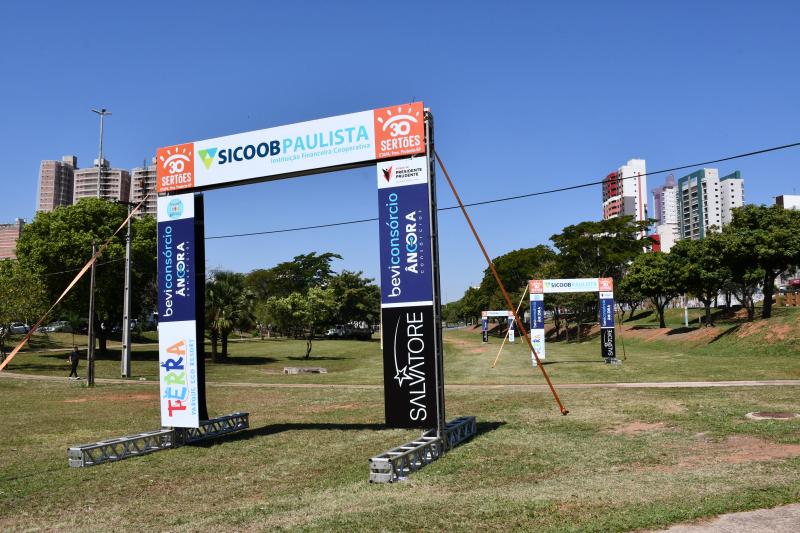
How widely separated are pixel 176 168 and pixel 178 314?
11.7 feet

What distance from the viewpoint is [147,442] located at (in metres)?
13.6

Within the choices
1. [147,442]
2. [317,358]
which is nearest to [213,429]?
[147,442]

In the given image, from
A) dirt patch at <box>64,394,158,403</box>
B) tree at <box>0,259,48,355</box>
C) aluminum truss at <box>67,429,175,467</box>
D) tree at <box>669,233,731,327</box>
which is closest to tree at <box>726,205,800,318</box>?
tree at <box>669,233,731,327</box>

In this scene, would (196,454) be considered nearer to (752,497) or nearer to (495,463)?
(495,463)

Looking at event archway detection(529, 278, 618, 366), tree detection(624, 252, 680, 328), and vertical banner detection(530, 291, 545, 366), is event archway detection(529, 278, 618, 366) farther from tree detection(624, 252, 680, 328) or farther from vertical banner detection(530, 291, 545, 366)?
tree detection(624, 252, 680, 328)

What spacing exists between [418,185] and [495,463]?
564 cm

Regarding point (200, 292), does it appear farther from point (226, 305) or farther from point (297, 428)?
point (226, 305)

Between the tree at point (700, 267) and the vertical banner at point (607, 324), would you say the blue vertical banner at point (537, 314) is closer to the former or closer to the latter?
the vertical banner at point (607, 324)

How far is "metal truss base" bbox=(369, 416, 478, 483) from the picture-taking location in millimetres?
A: 9898

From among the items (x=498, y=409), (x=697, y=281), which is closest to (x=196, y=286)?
(x=498, y=409)

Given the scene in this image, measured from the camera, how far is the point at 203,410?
14516mm

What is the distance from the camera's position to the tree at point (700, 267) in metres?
55.1

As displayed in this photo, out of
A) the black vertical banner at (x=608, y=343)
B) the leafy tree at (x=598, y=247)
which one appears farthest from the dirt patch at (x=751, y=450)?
the leafy tree at (x=598, y=247)

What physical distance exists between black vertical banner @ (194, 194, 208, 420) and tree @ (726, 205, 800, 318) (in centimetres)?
4517
